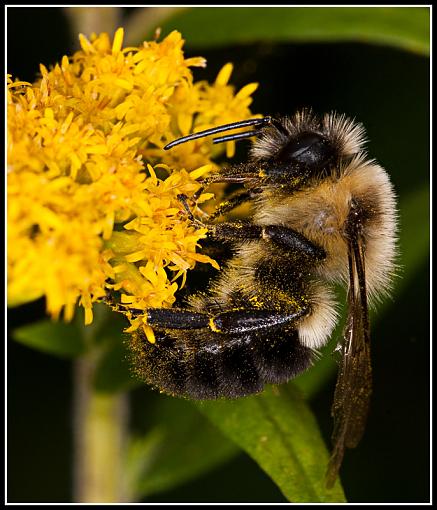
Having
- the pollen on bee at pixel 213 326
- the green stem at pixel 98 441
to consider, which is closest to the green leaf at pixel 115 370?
the green stem at pixel 98 441

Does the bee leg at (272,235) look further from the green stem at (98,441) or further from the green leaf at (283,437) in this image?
the green stem at (98,441)

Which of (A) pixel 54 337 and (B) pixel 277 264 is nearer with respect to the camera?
(B) pixel 277 264

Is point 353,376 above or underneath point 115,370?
above

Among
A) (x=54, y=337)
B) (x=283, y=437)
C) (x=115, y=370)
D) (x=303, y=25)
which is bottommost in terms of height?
(x=283, y=437)

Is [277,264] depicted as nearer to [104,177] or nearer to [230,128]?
[230,128]

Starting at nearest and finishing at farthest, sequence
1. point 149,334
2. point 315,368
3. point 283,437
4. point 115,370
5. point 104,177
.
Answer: point 104,177
point 149,334
point 283,437
point 115,370
point 315,368

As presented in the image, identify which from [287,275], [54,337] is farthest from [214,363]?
[54,337]

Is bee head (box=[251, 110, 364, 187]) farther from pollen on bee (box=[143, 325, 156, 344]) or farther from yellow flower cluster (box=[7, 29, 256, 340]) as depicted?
pollen on bee (box=[143, 325, 156, 344])

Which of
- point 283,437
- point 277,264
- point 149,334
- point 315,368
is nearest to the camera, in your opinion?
point 149,334
